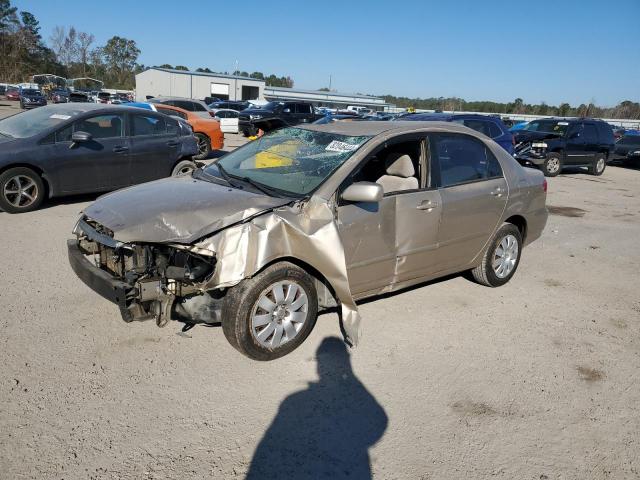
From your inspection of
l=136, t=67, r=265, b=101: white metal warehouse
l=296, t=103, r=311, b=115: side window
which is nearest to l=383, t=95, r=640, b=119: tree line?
l=136, t=67, r=265, b=101: white metal warehouse

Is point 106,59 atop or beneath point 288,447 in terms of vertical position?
atop

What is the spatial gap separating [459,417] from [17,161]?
6.54 m

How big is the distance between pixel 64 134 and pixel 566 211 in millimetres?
9333

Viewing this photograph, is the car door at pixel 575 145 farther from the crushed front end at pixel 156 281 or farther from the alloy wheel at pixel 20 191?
the crushed front end at pixel 156 281

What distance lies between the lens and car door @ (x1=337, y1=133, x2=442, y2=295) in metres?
3.69

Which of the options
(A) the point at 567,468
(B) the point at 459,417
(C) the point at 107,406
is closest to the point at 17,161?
(C) the point at 107,406

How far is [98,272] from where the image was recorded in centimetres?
346

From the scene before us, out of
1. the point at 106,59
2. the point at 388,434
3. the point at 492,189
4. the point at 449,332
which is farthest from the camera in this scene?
the point at 106,59

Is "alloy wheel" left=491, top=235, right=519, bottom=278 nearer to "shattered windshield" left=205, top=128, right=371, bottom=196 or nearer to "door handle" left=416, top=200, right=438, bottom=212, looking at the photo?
"door handle" left=416, top=200, right=438, bottom=212

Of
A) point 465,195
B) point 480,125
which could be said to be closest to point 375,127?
point 465,195

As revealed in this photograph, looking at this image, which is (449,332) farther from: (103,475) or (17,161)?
(17,161)

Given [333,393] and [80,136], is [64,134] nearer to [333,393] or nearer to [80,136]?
[80,136]

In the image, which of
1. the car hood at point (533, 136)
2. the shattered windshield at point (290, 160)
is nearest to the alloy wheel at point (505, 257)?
the shattered windshield at point (290, 160)

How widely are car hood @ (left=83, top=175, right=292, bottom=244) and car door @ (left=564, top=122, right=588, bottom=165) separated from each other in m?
14.6
